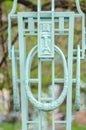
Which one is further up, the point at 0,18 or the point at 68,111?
the point at 0,18

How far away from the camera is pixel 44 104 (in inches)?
118

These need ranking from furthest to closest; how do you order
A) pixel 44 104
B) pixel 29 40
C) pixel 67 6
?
pixel 29 40 < pixel 67 6 < pixel 44 104

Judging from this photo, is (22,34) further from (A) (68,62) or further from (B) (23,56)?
(A) (68,62)

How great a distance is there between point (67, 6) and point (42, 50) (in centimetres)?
171

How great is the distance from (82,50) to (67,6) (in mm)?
1595

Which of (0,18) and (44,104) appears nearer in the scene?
(44,104)

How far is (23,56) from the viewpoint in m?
3.10

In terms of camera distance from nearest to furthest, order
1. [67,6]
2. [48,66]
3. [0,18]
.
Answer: [67,6] → [0,18] → [48,66]

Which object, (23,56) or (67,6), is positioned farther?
(67,6)

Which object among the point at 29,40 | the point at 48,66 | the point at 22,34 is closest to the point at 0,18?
the point at 29,40

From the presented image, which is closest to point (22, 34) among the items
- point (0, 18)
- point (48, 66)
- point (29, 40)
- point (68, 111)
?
point (68, 111)

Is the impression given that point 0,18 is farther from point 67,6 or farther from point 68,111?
point 68,111

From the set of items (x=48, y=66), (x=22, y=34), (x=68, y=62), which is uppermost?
(x=22, y=34)

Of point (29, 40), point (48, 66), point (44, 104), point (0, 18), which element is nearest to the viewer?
point (44, 104)
